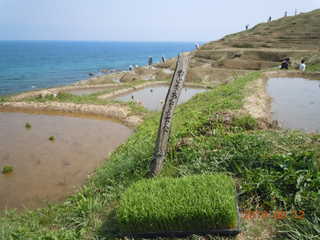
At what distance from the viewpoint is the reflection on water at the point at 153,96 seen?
1409 cm

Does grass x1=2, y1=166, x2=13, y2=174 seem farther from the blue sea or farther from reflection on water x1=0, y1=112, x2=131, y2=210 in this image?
the blue sea

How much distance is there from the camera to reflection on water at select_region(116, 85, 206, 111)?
555 inches

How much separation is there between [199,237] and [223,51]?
106 feet

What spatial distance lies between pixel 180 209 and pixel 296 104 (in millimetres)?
8674

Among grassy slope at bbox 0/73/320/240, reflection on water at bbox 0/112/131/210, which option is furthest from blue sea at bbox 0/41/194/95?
grassy slope at bbox 0/73/320/240

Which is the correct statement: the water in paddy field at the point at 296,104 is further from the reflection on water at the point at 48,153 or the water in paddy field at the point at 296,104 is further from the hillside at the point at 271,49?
the hillside at the point at 271,49

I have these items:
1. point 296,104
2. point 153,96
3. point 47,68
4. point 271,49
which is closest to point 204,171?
point 296,104

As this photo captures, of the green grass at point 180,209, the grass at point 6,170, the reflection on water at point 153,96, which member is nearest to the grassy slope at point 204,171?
the green grass at point 180,209

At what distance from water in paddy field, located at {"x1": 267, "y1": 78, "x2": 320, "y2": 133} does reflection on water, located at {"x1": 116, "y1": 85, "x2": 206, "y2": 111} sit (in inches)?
213

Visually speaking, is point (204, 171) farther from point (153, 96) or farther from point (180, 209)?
point (153, 96)

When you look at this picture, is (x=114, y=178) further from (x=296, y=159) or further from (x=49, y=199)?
(x=296, y=159)

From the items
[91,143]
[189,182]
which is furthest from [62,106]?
[189,182]

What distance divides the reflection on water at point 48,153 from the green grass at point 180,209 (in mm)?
3325

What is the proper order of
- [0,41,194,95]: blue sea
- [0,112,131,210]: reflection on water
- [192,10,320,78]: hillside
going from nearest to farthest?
[0,112,131,210]: reflection on water, [192,10,320,78]: hillside, [0,41,194,95]: blue sea
